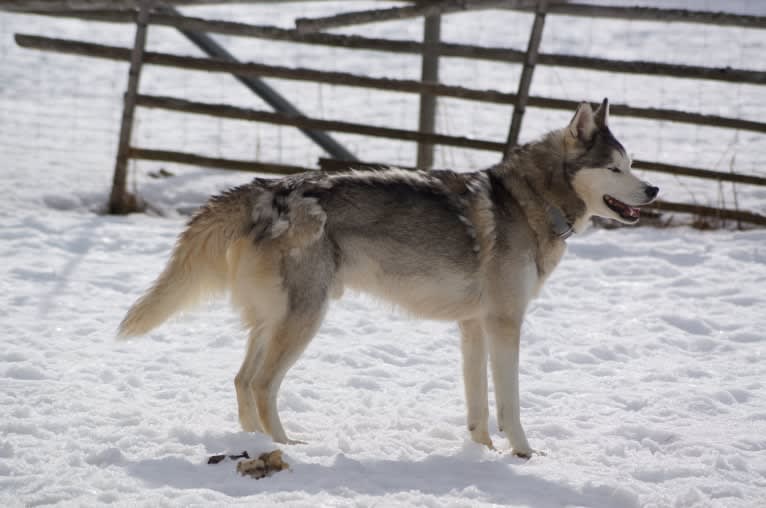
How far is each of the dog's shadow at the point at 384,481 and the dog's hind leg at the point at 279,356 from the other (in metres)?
0.23

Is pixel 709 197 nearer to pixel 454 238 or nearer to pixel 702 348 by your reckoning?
pixel 702 348

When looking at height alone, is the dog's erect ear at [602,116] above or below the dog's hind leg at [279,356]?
above

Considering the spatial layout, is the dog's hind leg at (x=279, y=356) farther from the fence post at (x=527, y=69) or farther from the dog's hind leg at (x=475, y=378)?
the fence post at (x=527, y=69)

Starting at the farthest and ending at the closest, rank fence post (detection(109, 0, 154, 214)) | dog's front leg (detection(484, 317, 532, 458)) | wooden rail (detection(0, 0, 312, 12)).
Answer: wooden rail (detection(0, 0, 312, 12)), fence post (detection(109, 0, 154, 214)), dog's front leg (detection(484, 317, 532, 458))

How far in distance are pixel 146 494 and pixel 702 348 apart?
4063mm

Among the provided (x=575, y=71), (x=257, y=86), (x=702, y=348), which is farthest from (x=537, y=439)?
(x=575, y=71)

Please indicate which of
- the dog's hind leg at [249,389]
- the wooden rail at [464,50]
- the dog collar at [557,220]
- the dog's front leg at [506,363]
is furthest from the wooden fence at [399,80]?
the dog's hind leg at [249,389]

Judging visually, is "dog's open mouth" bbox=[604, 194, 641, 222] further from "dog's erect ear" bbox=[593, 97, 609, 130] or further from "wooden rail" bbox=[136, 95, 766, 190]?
"wooden rail" bbox=[136, 95, 766, 190]

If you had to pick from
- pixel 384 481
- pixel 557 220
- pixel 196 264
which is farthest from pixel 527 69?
pixel 384 481

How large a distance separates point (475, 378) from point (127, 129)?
5.17 meters

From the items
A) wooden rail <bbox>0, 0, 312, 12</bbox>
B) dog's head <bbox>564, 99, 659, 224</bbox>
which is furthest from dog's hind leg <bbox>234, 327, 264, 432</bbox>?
wooden rail <bbox>0, 0, 312, 12</bbox>

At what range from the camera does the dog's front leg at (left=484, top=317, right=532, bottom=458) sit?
495 cm

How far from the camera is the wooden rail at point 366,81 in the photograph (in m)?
→ 8.91

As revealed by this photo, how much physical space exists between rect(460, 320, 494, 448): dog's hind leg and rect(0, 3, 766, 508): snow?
113 mm
